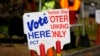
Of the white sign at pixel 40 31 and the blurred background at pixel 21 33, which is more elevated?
the white sign at pixel 40 31

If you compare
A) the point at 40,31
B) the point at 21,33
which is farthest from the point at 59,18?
the point at 21,33

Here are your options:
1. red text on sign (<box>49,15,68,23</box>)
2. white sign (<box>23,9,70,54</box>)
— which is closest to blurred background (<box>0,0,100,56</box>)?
red text on sign (<box>49,15,68,23</box>)

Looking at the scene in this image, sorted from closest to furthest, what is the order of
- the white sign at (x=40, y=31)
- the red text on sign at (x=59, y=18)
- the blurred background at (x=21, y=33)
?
the white sign at (x=40, y=31), the red text on sign at (x=59, y=18), the blurred background at (x=21, y=33)

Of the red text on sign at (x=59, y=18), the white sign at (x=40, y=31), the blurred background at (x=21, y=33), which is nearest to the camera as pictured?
the white sign at (x=40, y=31)

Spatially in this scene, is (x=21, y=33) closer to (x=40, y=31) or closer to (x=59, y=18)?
(x=59, y=18)

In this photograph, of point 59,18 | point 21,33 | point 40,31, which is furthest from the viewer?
point 21,33

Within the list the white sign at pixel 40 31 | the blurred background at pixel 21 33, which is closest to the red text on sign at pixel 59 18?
the white sign at pixel 40 31

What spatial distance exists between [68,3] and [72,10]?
1.12ft

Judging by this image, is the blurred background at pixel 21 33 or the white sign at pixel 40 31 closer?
the white sign at pixel 40 31

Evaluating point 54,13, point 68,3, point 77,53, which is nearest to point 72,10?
point 68,3

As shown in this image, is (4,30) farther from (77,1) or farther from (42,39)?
(42,39)

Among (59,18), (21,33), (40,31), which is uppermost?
(59,18)

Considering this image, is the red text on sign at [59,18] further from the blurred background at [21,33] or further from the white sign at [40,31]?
the blurred background at [21,33]

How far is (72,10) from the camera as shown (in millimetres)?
15836
